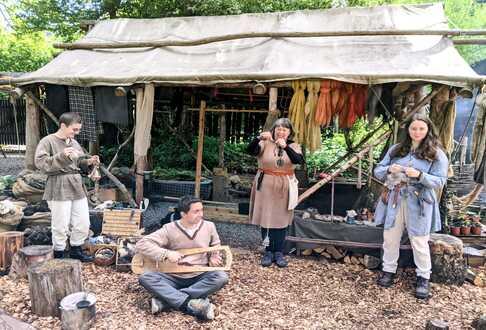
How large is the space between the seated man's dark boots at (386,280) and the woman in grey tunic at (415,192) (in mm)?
11

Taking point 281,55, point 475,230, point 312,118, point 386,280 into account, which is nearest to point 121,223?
point 312,118

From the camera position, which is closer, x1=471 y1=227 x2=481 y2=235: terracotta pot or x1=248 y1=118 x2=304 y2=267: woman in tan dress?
x1=248 y1=118 x2=304 y2=267: woman in tan dress

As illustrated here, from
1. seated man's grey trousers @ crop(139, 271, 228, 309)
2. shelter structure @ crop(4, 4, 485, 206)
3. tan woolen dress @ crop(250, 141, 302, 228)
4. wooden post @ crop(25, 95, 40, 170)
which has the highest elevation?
→ shelter structure @ crop(4, 4, 485, 206)

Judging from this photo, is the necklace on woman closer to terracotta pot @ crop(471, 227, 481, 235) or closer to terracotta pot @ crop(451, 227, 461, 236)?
terracotta pot @ crop(451, 227, 461, 236)

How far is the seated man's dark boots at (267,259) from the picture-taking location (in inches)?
197

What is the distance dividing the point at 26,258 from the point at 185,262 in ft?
6.18

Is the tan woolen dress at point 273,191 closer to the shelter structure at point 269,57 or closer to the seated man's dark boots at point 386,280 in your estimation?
the shelter structure at point 269,57

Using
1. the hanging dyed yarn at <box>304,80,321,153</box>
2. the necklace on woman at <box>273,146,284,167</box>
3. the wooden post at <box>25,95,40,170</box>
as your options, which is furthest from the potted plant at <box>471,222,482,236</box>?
the wooden post at <box>25,95,40,170</box>

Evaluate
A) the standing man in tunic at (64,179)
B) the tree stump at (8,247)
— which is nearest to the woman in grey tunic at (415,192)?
the standing man in tunic at (64,179)

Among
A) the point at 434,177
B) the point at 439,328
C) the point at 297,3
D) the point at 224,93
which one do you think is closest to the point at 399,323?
the point at 439,328

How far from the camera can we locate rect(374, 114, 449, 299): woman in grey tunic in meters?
4.11

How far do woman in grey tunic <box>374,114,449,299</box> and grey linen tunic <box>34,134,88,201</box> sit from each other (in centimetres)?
349

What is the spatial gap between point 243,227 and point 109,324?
11.4ft

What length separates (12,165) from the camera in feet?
38.8
